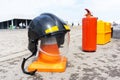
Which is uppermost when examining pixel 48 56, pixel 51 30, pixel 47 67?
pixel 51 30

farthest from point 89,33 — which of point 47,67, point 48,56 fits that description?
point 47,67

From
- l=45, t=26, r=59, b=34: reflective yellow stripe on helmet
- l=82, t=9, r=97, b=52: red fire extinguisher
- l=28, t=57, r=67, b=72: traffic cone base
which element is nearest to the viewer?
l=45, t=26, r=59, b=34: reflective yellow stripe on helmet

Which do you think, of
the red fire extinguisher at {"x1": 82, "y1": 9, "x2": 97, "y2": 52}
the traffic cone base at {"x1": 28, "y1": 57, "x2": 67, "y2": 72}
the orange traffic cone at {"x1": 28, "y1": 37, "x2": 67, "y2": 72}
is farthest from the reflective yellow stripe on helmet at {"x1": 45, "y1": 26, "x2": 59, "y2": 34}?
the red fire extinguisher at {"x1": 82, "y1": 9, "x2": 97, "y2": 52}

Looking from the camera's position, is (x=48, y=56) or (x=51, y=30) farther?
(x=48, y=56)

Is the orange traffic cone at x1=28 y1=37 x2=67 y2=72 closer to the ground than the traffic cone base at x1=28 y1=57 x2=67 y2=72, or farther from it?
farther from it

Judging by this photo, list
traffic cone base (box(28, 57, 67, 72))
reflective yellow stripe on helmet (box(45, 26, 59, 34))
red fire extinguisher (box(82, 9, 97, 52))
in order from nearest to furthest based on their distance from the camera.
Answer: reflective yellow stripe on helmet (box(45, 26, 59, 34))
traffic cone base (box(28, 57, 67, 72))
red fire extinguisher (box(82, 9, 97, 52))

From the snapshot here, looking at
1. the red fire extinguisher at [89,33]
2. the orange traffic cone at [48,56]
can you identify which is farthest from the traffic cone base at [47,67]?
the red fire extinguisher at [89,33]

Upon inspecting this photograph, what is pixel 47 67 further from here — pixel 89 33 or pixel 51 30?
pixel 89 33

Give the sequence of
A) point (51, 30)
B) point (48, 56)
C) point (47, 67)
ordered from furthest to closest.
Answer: point (48, 56), point (47, 67), point (51, 30)

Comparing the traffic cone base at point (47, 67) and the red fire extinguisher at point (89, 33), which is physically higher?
the red fire extinguisher at point (89, 33)

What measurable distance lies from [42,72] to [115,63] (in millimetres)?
2063

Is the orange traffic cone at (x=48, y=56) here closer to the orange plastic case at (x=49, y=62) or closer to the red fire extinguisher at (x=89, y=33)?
the orange plastic case at (x=49, y=62)

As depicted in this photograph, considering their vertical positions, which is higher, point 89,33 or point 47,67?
point 89,33

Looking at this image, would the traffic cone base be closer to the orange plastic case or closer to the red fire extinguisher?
the orange plastic case
